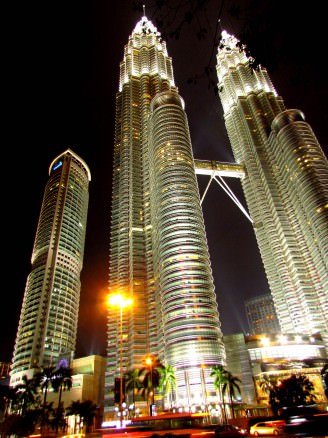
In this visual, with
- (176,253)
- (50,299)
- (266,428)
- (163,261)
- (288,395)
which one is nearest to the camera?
(266,428)

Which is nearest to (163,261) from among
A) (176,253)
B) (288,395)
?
(176,253)

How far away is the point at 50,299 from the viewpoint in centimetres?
16688

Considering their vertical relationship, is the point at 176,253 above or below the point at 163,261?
above

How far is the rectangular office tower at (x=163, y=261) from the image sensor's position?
11284 centimetres

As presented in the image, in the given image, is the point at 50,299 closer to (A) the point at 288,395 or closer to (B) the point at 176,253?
(B) the point at 176,253

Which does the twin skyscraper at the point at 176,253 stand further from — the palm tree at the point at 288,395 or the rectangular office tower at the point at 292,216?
the palm tree at the point at 288,395

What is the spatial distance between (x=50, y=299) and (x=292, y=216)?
120m

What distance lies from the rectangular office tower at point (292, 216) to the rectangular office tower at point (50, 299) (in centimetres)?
9917

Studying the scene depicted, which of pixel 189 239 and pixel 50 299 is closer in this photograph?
pixel 189 239

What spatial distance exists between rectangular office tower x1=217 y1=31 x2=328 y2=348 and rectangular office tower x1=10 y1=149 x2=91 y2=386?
9917cm

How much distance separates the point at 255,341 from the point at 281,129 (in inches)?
4003

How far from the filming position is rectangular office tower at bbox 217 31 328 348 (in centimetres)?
14512

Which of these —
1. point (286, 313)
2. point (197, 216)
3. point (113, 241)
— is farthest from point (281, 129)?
point (113, 241)

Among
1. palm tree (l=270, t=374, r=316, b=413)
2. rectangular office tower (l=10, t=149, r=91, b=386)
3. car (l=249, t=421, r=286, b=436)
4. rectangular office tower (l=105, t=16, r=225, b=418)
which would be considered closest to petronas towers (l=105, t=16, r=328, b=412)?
rectangular office tower (l=105, t=16, r=225, b=418)
